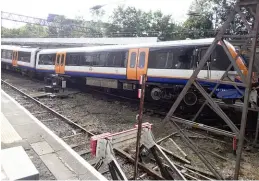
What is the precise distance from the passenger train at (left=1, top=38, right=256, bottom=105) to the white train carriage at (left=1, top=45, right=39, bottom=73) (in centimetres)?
495

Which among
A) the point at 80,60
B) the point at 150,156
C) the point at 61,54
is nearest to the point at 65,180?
the point at 150,156

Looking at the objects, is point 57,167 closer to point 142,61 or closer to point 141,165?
point 141,165

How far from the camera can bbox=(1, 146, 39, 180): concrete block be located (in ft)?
14.2

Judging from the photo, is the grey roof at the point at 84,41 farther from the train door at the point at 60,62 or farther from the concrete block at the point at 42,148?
the concrete block at the point at 42,148

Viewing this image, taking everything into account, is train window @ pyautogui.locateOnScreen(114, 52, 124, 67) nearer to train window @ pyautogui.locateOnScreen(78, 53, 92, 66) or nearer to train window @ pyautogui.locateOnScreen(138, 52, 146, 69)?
train window @ pyautogui.locateOnScreen(138, 52, 146, 69)

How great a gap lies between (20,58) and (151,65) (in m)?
17.6

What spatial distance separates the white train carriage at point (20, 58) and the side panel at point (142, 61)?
13685mm

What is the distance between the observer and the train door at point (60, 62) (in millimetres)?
18236

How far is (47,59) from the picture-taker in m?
20.9

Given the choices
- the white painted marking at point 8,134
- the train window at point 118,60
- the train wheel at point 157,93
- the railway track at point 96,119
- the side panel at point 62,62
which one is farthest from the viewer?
the side panel at point 62,62

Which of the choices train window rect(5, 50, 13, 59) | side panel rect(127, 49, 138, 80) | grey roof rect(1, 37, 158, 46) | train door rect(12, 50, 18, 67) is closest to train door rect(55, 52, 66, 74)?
side panel rect(127, 49, 138, 80)

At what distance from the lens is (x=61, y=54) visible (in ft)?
60.8

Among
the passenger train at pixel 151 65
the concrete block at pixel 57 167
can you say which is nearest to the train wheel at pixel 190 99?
the passenger train at pixel 151 65

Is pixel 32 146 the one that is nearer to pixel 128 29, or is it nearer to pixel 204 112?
pixel 204 112
